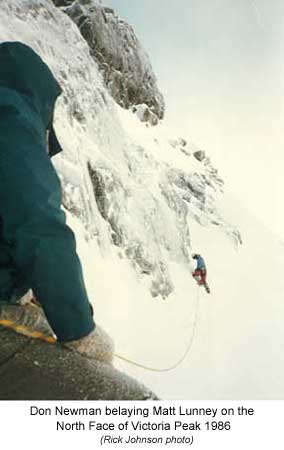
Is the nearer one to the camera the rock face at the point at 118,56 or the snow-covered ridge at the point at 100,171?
the snow-covered ridge at the point at 100,171

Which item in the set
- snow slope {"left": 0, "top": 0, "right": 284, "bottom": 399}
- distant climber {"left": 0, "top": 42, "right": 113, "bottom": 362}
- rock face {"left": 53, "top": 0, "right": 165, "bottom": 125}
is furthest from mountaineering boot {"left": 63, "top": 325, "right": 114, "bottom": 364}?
rock face {"left": 53, "top": 0, "right": 165, "bottom": 125}

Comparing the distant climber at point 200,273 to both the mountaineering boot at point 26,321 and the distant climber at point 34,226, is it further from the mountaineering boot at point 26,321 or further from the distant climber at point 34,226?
the distant climber at point 34,226

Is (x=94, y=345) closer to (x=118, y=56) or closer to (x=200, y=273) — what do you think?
(x=200, y=273)

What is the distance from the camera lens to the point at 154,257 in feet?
24.1

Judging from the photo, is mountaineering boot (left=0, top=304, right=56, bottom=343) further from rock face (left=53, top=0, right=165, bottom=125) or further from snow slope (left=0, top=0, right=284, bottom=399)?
rock face (left=53, top=0, right=165, bottom=125)

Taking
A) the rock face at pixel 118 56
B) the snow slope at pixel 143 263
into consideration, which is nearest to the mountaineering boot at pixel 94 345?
the snow slope at pixel 143 263

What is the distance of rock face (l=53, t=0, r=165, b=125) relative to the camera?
13.6 meters

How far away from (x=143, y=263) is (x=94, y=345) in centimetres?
565

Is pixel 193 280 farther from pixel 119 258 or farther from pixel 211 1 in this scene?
pixel 211 1

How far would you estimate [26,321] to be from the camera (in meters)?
1.41

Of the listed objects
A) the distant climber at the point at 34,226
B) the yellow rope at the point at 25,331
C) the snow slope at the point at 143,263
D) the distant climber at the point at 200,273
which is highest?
the distant climber at the point at 34,226

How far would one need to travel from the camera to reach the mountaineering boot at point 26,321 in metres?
1.36

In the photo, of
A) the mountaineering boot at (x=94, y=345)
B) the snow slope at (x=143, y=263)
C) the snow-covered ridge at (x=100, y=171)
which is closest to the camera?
the mountaineering boot at (x=94, y=345)
